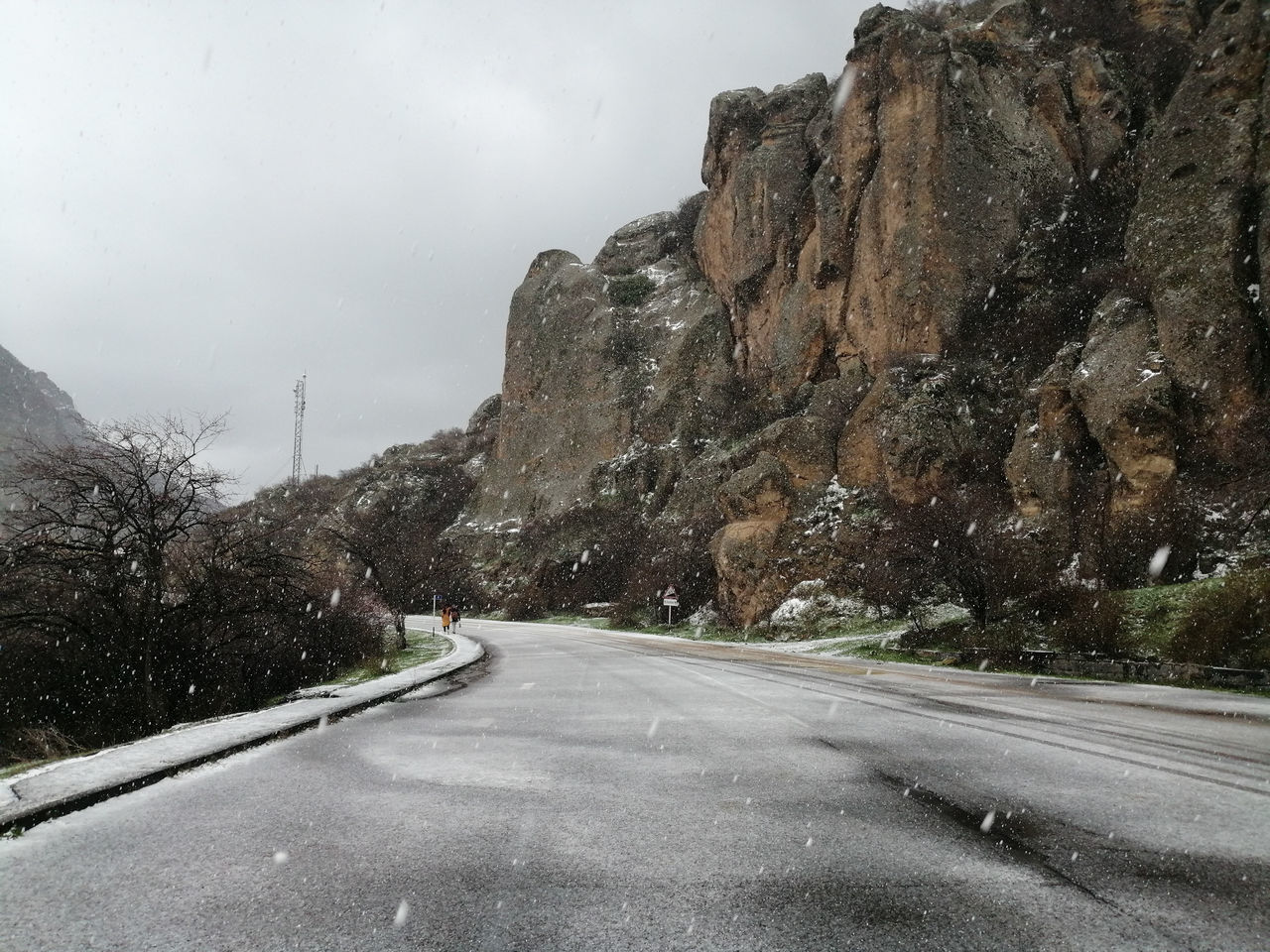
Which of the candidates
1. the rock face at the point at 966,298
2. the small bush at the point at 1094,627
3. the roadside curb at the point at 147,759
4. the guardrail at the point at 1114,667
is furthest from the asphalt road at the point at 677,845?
the rock face at the point at 966,298

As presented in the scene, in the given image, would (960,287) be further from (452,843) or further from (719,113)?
(452,843)

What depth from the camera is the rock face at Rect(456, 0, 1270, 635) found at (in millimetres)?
24734

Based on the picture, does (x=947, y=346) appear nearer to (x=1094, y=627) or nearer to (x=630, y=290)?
(x=1094, y=627)

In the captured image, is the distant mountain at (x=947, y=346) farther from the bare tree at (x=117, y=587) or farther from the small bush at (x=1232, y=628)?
the bare tree at (x=117, y=587)

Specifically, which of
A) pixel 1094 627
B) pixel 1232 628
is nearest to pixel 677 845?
pixel 1232 628

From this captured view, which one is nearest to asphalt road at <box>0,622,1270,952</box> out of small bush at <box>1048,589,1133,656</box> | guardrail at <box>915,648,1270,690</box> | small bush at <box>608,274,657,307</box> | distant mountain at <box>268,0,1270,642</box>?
guardrail at <box>915,648,1270,690</box>

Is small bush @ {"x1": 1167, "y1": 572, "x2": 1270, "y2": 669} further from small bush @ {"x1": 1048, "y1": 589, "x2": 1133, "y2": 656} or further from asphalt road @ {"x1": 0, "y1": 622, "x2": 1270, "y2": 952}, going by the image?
asphalt road @ {"x1": 0, "y1": 622, "x2": 1270, "y2": 952}

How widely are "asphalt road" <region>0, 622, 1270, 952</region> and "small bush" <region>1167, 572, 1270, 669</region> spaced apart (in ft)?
24.6

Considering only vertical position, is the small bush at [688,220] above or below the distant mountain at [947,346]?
above

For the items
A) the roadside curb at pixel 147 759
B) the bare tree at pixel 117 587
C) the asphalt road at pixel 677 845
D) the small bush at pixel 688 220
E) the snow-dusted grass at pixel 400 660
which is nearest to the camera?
the asphalt road at pixel 677 845

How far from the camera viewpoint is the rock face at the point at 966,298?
81.1 feet

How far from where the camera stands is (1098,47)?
4044cm

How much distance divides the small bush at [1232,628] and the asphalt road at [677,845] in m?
7.50

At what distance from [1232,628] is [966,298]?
25580 mm
